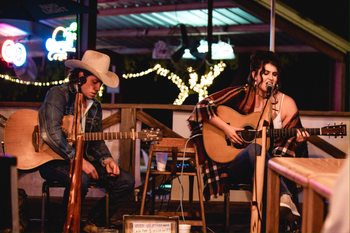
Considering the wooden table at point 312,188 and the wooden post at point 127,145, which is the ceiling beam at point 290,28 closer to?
the wooden post at point 127,145

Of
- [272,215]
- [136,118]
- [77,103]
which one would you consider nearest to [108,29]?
[136,118]

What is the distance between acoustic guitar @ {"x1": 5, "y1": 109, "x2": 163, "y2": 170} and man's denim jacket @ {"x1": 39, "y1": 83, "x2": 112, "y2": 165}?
4.7 inches

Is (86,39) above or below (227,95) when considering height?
above

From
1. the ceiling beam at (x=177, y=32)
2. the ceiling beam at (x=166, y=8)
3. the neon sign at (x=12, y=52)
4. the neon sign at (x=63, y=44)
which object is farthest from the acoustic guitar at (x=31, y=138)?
Answer: the ceiling beam at (x=177, y=32)

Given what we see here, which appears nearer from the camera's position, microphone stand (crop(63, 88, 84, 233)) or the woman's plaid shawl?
microphone stand (crop(63, 88, 84, 233))

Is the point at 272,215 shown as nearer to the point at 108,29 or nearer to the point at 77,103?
the point at 77,103

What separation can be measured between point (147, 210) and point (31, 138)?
62.4 inches

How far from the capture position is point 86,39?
4.82 metres

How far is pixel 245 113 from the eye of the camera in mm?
3242

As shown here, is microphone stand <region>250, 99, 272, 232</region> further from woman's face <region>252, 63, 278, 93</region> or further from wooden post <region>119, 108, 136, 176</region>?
wooden post <region>119, 108, 136, 176</region>

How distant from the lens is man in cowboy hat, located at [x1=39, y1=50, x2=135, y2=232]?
2857 millimetres

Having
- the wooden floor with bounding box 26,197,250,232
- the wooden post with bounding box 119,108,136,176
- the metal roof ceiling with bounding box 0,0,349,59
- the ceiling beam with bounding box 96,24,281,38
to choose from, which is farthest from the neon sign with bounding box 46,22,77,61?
the wooden floor with bounding box 26,197,250,232

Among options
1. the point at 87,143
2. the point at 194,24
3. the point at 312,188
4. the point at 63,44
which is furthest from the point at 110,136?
the point at 194,24

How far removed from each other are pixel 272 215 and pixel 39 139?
213cm
